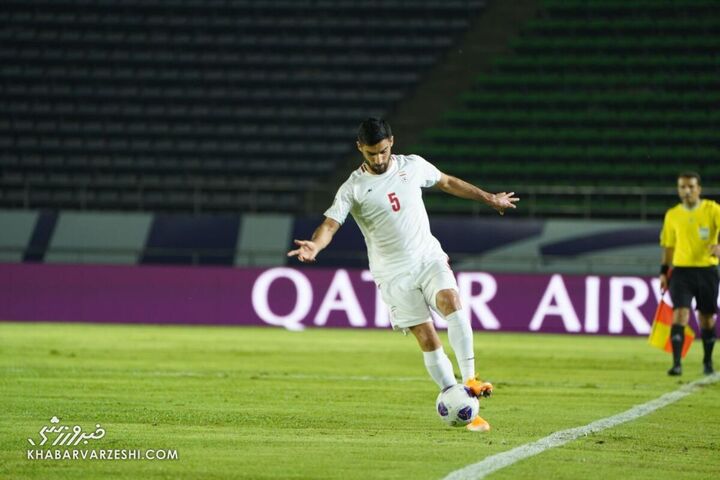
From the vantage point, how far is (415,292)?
29.2ft

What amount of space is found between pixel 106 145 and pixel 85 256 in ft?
16.3

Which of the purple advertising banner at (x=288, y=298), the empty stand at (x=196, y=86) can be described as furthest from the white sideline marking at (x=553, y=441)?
the empty stand at (x=196, y=86)

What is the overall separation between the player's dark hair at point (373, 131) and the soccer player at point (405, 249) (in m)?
0.01

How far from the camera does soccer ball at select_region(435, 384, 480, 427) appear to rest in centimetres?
845

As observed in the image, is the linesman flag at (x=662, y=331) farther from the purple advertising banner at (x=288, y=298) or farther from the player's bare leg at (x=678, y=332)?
the purple advertising banner at (x=288, y=298)

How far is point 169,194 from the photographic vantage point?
28516 mm

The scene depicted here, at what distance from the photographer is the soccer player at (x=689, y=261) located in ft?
47.6

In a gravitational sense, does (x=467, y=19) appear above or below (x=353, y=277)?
above

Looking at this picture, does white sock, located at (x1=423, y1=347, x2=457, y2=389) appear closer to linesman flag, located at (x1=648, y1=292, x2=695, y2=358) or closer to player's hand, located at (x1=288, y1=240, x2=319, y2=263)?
player's hand, located at (x1=288, y1=240, x2=319, y2=263)

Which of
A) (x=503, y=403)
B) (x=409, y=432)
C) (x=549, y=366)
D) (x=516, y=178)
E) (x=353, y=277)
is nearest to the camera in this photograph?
(x=409, y=432)

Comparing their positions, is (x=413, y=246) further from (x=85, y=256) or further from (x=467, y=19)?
(x=467, y=19)

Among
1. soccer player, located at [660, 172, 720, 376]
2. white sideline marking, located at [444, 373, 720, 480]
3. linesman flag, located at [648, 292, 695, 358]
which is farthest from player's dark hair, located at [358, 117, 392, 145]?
linesman flag, located at [648, 292, 695, 358]

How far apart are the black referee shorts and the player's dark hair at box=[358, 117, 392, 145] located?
702cm

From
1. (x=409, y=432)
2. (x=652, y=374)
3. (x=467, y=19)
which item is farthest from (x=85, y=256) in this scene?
(x=409, y=432)
